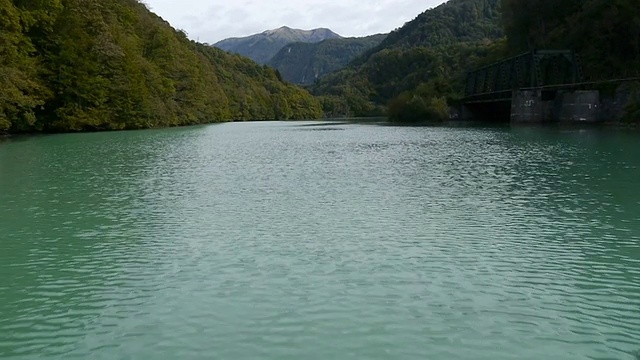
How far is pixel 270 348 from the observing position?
7984 mm

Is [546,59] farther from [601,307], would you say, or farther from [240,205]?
[601,307]

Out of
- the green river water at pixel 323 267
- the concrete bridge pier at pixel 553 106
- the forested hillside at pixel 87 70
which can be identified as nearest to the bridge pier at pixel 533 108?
the concrete bridge pier at pixel 553 106

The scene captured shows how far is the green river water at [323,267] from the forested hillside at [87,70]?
31.2 metres

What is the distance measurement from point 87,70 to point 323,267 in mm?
60355

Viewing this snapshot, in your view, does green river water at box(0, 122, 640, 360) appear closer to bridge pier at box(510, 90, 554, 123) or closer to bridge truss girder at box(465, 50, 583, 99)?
bridge pier at box(510, 90, 554, 123)

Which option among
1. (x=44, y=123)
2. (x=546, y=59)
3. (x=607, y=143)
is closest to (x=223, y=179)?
(x=607, y=143)

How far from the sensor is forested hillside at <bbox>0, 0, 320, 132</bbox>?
52.0 metres

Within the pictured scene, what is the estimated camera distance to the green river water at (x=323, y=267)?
827cm

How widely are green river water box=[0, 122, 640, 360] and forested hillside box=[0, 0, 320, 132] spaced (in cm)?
3122

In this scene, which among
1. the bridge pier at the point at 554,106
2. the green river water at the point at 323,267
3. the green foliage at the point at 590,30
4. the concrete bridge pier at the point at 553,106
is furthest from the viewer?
the green foliage at the point at 590,30

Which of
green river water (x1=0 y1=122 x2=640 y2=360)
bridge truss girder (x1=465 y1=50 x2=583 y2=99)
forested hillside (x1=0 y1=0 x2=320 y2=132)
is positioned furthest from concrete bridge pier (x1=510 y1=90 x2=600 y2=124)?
forested hillside (x1=0 y1=0 x2=320 y2=132)

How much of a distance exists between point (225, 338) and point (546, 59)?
267ft

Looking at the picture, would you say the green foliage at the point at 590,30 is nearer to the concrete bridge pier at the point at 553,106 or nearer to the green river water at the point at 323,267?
the concrete bridge pier at the point at 553,106

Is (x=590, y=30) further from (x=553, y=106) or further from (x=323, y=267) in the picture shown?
(x=323, y=267)
